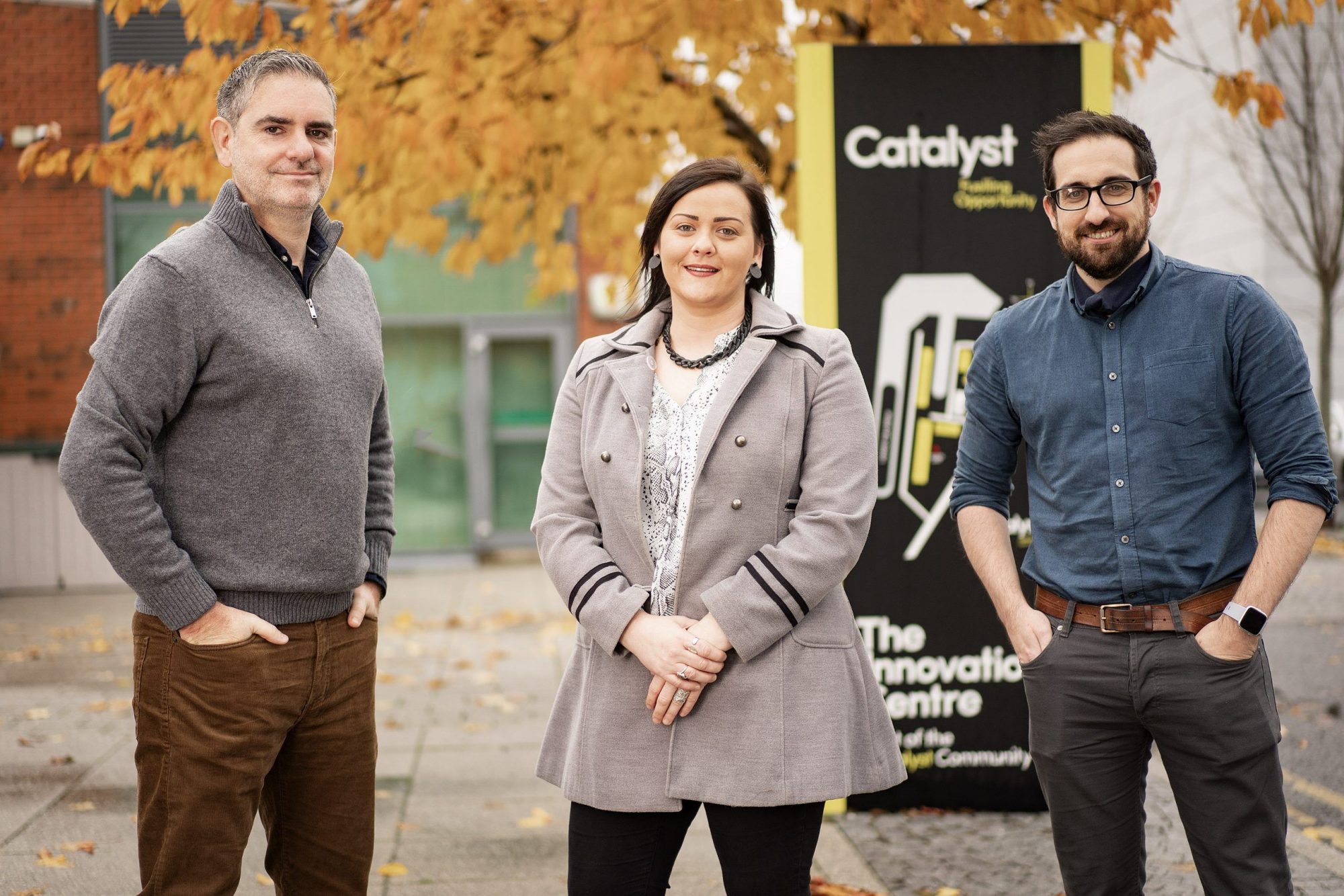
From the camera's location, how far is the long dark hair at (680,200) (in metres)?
2.98

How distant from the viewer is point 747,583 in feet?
9.11

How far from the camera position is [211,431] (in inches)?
110

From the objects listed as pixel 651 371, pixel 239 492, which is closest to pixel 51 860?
pixel 239 492

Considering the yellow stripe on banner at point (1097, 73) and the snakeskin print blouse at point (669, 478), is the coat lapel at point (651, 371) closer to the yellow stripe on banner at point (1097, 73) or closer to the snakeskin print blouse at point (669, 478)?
the snakeskin print blouse at point (669, 478)

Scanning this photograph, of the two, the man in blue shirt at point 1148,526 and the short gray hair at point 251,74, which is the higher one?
the short gray hair at point 251,74

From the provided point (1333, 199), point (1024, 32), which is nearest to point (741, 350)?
point (1024, 32)

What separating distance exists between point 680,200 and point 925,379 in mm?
2304

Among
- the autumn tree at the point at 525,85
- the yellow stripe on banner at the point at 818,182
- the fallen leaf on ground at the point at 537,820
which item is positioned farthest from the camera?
the autumn tree at the point at 525,85

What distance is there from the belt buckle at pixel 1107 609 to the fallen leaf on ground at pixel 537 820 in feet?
9.67

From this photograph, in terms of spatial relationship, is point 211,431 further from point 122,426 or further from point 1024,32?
point 1024,32

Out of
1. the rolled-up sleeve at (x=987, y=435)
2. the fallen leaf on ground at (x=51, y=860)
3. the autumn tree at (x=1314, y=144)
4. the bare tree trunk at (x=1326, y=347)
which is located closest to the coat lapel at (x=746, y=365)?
the rolled-up sleeve at (x=987, y=435)

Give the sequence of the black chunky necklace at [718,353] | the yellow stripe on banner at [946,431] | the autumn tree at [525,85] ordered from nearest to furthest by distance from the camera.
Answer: the black chunky necklace at [718,353]
the yellow stripe on banner at [946,431]
the autumn tree at [525,85]

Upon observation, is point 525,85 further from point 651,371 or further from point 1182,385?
point 1182,385

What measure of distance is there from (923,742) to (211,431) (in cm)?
328
